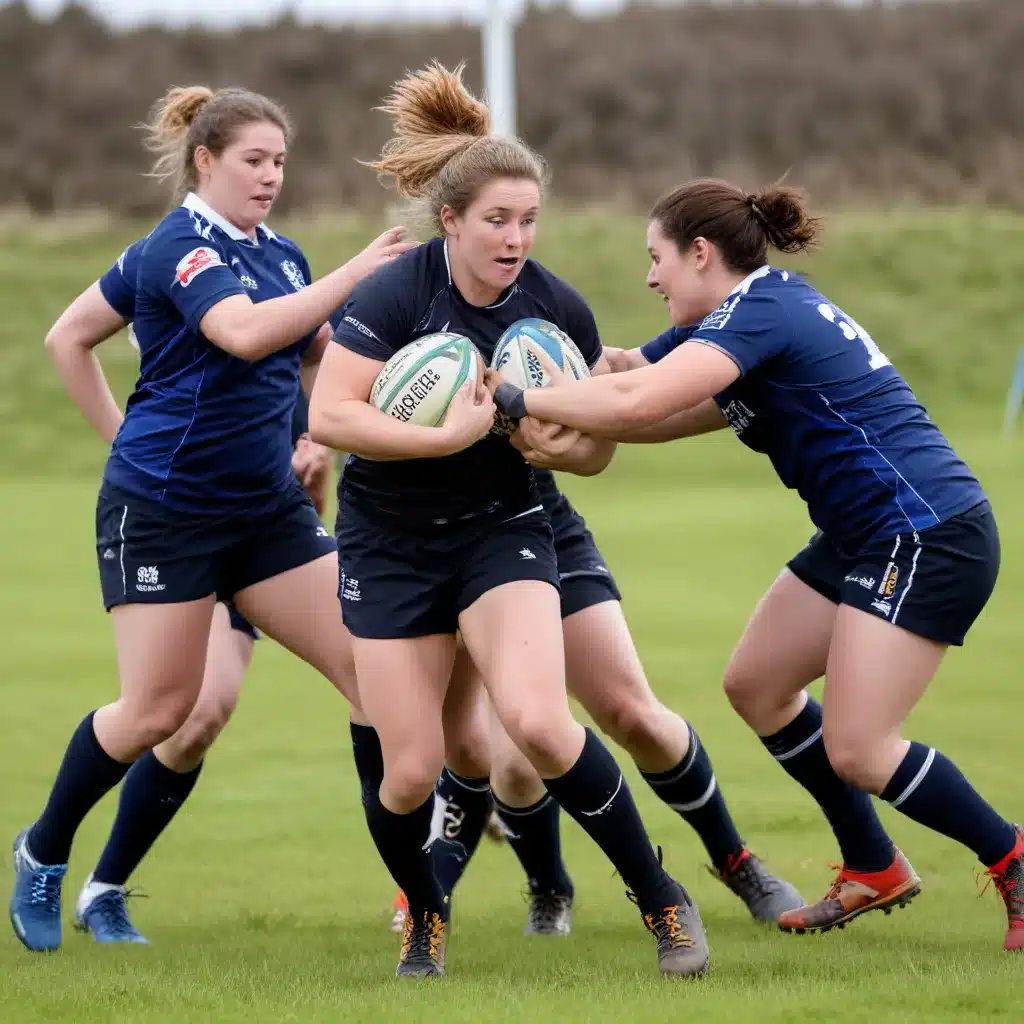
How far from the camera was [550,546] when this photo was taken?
15.5ft

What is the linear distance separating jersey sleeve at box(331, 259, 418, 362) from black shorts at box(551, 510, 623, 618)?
2.67 feet

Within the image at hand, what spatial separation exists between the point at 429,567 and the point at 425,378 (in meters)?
0.50

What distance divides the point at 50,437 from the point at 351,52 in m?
28.4

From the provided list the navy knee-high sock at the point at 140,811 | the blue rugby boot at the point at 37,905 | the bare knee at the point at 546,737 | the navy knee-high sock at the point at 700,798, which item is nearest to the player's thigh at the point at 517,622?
the bare knee at the point at 546,737

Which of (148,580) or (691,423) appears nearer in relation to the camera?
(148,580)

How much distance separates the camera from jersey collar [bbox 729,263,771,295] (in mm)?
4738

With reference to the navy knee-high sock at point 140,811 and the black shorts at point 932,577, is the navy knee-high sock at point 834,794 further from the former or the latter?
the navy knee-high sock at point 140,811

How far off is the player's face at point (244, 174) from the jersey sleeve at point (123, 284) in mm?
278

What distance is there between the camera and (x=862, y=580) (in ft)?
15.6

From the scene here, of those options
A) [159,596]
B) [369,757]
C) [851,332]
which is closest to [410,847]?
[369,757]

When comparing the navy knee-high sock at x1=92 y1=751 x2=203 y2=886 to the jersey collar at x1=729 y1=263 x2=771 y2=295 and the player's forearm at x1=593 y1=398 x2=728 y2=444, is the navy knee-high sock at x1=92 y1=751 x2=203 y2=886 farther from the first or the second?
the jersey collar at x1=729 y1=263 x2=771 y2=295

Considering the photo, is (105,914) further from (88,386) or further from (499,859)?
(499,859)

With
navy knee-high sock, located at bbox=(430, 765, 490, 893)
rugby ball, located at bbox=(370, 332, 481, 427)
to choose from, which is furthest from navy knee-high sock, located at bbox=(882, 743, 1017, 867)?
rugby ball, located at bbox=(370, 332, 481, 427)

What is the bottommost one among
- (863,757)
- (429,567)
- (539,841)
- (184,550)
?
(539,841)
